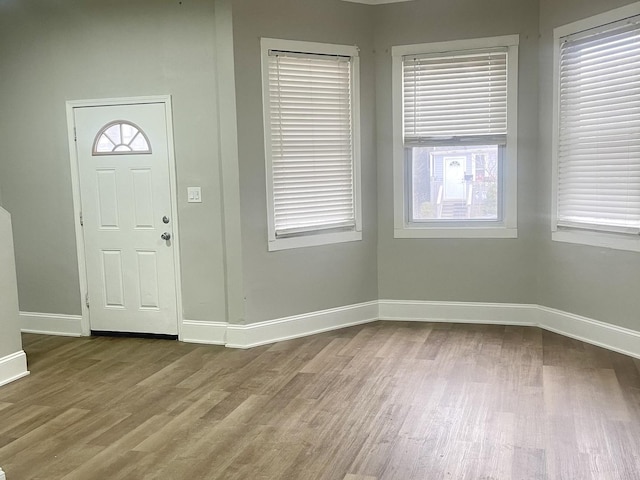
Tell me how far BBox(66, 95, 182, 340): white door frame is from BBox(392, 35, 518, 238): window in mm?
1871

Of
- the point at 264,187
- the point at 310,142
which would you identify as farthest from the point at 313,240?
the point at 310,142

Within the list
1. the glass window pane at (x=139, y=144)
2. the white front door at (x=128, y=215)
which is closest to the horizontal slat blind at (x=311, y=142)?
the white front door at (x=128, y=215)

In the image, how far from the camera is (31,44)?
15.8ft

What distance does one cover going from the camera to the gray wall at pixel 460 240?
15.6 ft

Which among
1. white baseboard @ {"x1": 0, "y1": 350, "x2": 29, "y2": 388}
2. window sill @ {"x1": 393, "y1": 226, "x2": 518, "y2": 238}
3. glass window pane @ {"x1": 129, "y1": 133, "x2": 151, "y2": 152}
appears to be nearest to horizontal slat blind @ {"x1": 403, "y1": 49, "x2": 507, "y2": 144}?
window sill @ {"x1": 393, "y1": 226, "x2": 518, "y2": 238}

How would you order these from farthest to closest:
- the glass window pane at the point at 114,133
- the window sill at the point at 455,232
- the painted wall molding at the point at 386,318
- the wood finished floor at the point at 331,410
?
the window sill at the point at 455,232 < the glass window pane at the point at 114,133 < the painted wall molding at the point at 386,318 < the wood finished floor at the point at 331,410

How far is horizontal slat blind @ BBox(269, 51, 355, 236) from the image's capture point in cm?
462

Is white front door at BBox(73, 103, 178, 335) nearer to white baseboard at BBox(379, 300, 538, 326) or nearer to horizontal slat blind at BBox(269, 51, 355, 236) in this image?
horizontal slat blind at BBox(269, 51, 355, 236)

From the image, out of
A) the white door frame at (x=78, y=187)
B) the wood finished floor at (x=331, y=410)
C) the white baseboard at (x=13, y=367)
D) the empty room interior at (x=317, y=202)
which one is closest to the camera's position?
the wood finished floor at (x=331, y=410)

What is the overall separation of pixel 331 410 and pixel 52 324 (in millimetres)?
2959

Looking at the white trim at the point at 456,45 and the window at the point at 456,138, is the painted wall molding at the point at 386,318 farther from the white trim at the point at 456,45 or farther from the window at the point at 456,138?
the white trim at the point at 456,45

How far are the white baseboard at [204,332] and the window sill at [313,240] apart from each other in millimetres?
744

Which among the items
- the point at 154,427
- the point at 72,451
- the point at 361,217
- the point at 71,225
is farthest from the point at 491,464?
the point at 71,225

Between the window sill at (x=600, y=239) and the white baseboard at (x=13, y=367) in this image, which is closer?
the white baseboard at (x=13, y=367)
